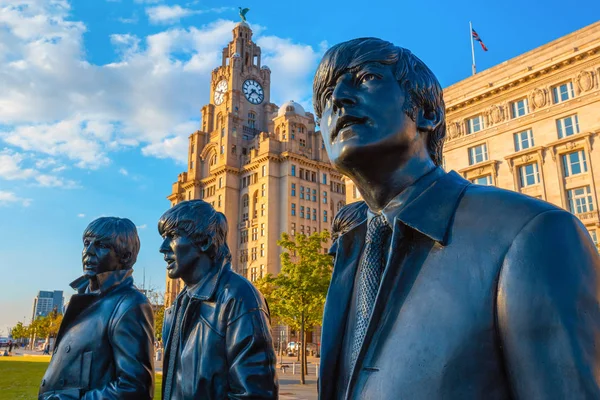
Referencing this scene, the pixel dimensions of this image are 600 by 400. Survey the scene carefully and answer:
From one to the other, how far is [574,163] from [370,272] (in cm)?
3025

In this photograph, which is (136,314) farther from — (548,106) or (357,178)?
(548,106)

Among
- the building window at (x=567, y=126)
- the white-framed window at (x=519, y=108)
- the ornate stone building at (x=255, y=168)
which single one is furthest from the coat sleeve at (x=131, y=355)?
the ornate stone building at (x=255, y=168)

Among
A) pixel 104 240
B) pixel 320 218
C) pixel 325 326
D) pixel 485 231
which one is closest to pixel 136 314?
pixel 104 240

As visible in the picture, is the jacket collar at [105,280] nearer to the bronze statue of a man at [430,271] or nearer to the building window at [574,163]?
the bronze statue of a man at [430,271]

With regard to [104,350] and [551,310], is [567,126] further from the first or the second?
[551,310]

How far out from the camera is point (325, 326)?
1.60 metres

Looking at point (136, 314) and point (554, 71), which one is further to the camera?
point (554, 71)

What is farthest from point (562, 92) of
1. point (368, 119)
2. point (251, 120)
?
point (251, 120)

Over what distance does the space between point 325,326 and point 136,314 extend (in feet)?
10.2

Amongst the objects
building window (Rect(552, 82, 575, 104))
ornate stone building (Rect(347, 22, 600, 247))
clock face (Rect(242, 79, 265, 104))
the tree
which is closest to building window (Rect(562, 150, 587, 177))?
ornate stone building (Rect(347, 22, 600, 247))

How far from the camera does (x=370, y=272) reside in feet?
5.08

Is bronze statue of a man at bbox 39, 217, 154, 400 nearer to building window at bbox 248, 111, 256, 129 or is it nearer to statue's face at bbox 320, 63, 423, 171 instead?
statue's face at bbox 320, 63, 423, 171

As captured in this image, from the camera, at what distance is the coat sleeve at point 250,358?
3.35 m

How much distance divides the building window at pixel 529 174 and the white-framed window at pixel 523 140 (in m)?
1.29
